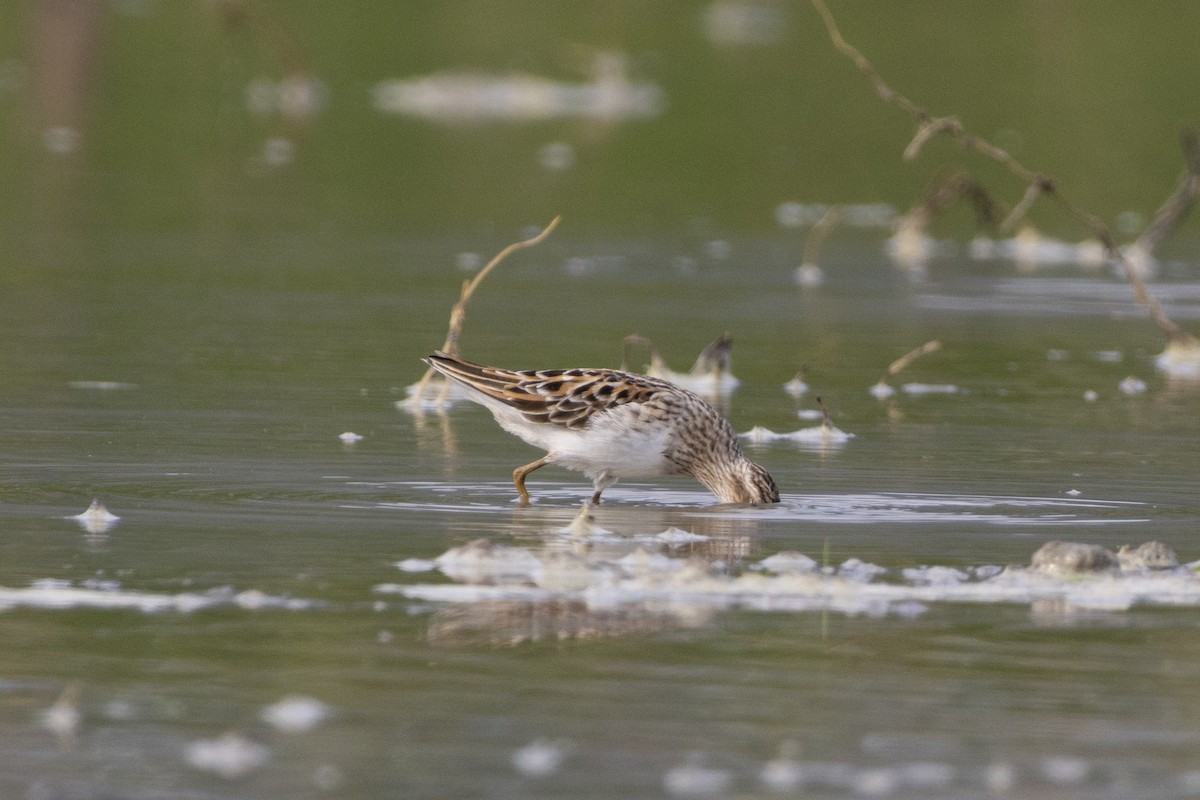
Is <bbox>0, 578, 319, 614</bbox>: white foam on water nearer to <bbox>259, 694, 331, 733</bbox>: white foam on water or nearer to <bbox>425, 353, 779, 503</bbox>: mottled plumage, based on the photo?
<bbox>259, 694, 331, 733</bbox>: white foam on water

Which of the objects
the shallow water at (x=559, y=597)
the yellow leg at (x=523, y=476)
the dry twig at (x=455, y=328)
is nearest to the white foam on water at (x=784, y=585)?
the shallow water at (x=559, y=597)

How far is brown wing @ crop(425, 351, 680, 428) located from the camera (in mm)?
9195

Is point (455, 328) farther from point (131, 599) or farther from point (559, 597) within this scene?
point (131, 599)

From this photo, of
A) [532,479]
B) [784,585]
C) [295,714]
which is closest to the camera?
[295,714]

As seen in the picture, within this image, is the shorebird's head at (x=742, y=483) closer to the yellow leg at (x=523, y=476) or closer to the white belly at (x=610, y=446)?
the white belly at (x=610, y=446)

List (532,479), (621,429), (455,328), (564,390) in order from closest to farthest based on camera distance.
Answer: (621,429)
(564,390)
(532,479)
(455,328)

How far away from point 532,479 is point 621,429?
3.59 ft

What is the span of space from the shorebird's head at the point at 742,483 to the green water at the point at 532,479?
11cm

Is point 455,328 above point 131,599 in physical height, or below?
above

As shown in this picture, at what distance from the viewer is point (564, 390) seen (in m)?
9.27

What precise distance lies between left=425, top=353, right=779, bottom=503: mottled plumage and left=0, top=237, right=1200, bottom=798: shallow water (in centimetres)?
19

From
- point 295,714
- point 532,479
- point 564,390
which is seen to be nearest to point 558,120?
point 532,479

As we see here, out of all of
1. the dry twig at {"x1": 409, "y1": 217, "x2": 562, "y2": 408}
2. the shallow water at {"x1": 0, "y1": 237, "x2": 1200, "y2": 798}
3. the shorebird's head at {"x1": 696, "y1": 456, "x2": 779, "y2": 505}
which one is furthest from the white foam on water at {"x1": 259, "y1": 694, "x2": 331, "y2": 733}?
the dry twig at {"x1": 409, "y1": 217, "x2": 562, "y2": 408}

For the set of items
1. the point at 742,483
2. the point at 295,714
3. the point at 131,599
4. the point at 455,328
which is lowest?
the point at 295,714
